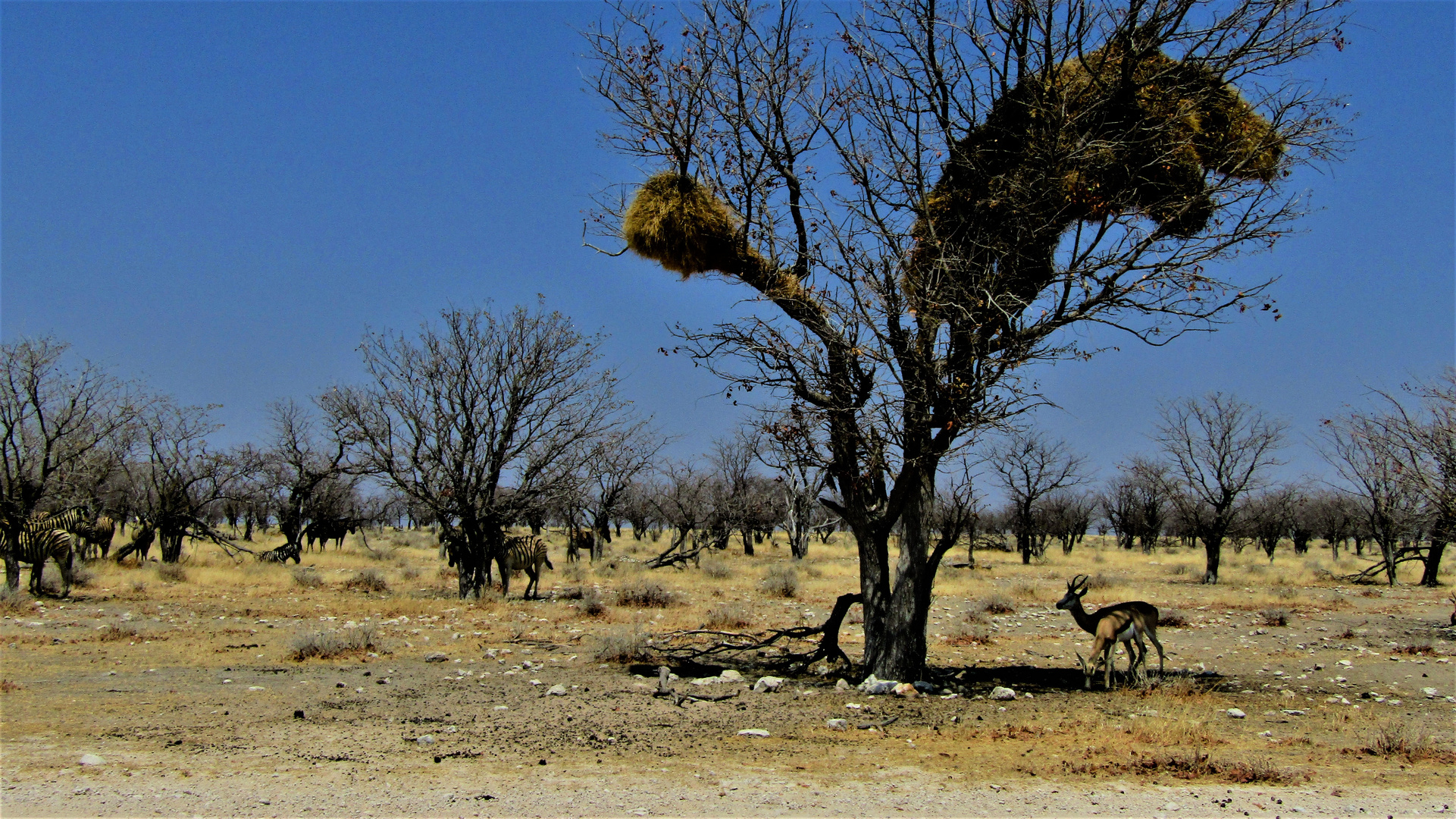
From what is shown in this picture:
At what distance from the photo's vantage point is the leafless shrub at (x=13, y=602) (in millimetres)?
15719

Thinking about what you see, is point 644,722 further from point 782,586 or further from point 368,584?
point 368,584

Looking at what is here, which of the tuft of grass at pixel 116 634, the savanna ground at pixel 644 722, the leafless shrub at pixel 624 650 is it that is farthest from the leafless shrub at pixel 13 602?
the leafless shrub at pixel 624 650

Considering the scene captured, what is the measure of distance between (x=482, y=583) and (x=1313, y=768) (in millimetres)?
17858

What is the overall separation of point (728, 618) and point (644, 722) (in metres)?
7.98

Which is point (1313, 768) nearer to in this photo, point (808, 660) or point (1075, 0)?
point (808, 660)

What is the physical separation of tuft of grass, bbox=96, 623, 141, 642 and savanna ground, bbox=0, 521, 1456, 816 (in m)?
0.12

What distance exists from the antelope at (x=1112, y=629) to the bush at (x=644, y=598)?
10.2 m

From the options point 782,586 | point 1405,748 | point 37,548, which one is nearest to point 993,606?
point 782,586

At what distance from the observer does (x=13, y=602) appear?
1616 cm

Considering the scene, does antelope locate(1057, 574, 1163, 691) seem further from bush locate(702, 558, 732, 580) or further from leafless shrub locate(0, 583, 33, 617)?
bush locate(702, 558, 732, 580)

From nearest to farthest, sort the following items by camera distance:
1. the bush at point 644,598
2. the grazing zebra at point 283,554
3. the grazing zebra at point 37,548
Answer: the grazing zebra at point 37,548
the bush at point 644,598
the grazing zebra at point 283,554

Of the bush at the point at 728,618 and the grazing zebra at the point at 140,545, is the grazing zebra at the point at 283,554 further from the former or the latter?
the bush at the point at 728,618

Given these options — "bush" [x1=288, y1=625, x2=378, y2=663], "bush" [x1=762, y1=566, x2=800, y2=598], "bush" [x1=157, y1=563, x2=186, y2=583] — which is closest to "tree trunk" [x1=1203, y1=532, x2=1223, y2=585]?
"bush" [x1=762, y1=566, x2=800, y2=598]

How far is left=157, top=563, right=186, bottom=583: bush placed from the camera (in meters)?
22.9
